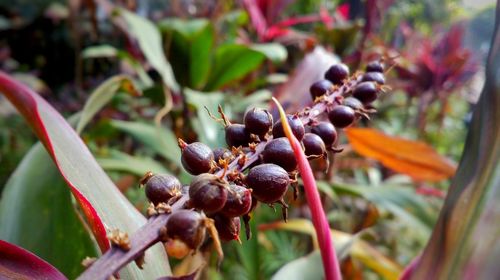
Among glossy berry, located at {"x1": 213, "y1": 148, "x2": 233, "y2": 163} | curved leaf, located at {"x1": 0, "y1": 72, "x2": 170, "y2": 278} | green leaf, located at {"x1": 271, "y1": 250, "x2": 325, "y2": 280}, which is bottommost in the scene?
green leaf, located at {"x1": 271, "y1": 250, "x2": 325, "y2": 280}

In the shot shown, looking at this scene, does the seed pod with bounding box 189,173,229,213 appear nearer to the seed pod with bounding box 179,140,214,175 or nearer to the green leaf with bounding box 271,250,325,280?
the seed pod with bounding box 179,140,214,175

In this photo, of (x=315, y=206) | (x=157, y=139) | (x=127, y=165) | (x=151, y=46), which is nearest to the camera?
(x=315, y=206)

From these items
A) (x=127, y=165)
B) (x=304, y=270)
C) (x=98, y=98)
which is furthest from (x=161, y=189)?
(x=127, y=165)

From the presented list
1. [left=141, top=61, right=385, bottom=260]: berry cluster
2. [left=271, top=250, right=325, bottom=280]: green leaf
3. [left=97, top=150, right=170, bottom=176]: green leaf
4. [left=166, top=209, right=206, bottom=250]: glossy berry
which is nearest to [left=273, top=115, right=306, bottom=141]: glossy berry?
[left=141, top=61, right=385, bottom=260]: berry cluster

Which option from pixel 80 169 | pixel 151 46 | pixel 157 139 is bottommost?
pixel 157 139

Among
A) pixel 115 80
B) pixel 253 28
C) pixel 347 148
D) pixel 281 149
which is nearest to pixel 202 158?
pixel 281 149

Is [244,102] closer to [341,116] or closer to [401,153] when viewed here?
[401,153]
